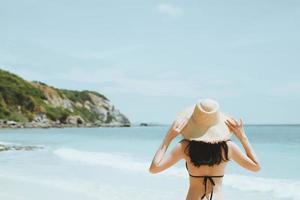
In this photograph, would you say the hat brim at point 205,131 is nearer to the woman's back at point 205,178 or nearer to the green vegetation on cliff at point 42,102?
the woman's back at point 205,178

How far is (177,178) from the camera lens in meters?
11.3

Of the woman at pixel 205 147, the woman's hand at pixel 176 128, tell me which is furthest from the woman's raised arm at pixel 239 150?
the woman's hand at pixel 176 128

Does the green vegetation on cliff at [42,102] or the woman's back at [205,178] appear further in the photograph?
Answer: the green vegetation on cliff at [42,102]

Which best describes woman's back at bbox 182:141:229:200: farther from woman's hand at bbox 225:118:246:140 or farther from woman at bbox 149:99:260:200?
woman's hand at bbox 225:118:246:140

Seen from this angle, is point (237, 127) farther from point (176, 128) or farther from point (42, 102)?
point (42, 102)

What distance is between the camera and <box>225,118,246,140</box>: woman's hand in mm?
2574

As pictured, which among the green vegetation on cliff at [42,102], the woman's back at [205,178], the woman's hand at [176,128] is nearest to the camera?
the woman's hand at [176,128]

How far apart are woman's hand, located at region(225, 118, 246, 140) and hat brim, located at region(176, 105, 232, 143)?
0.10 feet

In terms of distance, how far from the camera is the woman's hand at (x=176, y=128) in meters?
2.51

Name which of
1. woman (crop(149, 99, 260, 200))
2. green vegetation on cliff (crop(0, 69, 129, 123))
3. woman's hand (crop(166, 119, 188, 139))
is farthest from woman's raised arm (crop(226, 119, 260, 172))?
green vegetation on cliff (crop(0, 69, 129, 123))

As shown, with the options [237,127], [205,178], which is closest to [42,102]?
[205,178]

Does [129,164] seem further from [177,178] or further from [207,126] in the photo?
[207,126]

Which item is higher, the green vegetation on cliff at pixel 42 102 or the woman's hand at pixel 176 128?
the woman's hand at pixel 176 128

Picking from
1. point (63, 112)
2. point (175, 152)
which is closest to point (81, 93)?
point (63, 112)
